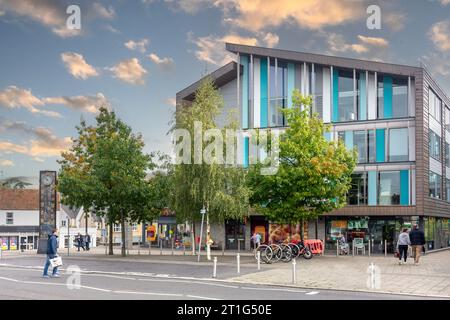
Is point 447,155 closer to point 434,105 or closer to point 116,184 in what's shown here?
point 434,105

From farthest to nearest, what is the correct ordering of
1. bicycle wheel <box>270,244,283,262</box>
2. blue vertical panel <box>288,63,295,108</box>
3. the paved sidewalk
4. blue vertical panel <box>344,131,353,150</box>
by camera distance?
1. blue vertical panel <box>288,63,295,108</box>
2. blue vertical panel <box>344,131,353,150</box>
3. bicycle wheel <box>270,244,283,262</box>
4. the paved sidewalk

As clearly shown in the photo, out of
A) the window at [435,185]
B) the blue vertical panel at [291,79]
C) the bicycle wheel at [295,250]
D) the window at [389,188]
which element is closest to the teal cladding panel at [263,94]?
the blue vertical panel at [291,79]

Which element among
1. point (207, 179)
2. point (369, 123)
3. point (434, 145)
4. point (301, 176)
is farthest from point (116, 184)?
point (434, 145)

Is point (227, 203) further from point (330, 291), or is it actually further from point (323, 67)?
point (323, 67)

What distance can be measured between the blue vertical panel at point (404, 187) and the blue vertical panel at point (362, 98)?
4887 millimetres

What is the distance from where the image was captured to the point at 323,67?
150 ft

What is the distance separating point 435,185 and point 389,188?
19.6 ft

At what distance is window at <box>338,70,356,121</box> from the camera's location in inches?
1754

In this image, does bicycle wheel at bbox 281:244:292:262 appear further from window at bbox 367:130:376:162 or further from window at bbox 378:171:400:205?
window at bbox 367:130:376:162

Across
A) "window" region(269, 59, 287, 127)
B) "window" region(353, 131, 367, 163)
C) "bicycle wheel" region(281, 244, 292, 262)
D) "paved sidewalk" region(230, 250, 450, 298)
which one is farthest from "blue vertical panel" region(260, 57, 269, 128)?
"paved sidewalk" region(230, 250, 450, 298)

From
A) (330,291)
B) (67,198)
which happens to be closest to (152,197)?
(67,198)

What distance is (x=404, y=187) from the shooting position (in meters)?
42.5

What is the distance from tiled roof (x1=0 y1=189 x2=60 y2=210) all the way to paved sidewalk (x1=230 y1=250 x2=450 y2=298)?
172ft

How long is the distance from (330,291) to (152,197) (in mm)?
20852
